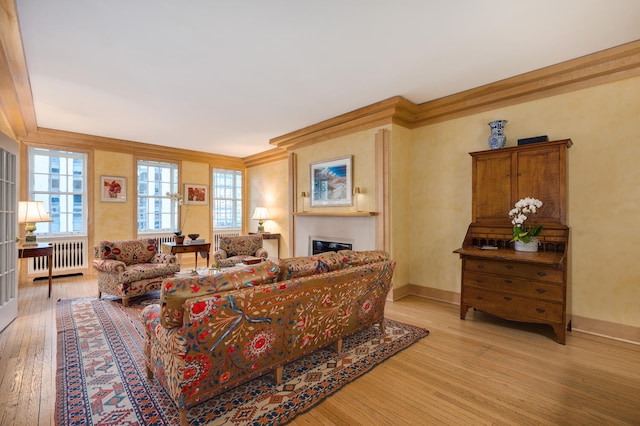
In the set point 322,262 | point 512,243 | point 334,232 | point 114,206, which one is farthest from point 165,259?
point 512,243

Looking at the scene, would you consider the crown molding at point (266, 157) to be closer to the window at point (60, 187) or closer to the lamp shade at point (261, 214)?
the lamp shade at point (261, 214)

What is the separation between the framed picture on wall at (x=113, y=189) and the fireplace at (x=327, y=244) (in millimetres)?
4056

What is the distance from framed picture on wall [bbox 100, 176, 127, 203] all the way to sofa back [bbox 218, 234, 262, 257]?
241 centimetres

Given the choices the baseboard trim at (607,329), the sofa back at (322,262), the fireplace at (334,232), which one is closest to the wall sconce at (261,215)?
the fireplace at (334,232)

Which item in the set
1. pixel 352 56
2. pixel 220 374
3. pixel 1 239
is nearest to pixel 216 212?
pixel 1 239

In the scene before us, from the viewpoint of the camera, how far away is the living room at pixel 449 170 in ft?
9.93

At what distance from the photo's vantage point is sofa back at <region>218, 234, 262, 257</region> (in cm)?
562

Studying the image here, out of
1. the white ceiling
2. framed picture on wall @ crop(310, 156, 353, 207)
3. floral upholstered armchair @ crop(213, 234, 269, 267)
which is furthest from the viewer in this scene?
floral upholstered armchair @ crop(213, 234, 269, 267)

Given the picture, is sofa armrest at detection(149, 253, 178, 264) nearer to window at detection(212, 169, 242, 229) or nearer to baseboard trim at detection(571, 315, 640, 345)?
window at detection(212, 169, 242, 229)

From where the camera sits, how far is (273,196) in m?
7.30

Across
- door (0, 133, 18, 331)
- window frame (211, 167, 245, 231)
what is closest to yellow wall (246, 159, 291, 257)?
window frame (211, 167, 245, 231)

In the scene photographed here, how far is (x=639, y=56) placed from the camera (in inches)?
112

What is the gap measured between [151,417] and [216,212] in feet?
20.4

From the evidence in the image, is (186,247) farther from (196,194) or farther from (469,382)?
(469,382)
